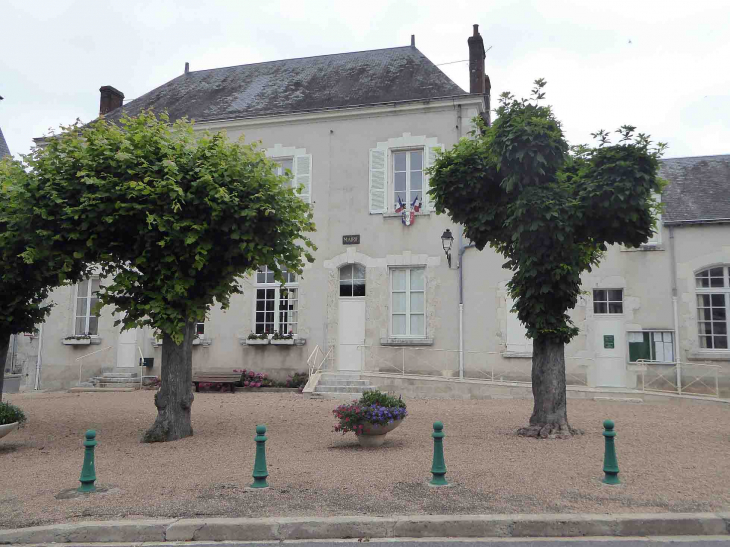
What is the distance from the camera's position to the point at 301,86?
60.1 ft

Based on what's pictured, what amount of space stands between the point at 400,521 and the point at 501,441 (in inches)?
144

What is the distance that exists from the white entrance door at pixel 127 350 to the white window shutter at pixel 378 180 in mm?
7344

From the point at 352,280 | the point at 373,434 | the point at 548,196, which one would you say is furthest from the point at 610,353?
the point at 373,434

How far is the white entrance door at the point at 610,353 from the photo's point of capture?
14812 millimetres

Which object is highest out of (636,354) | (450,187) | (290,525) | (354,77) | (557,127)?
(354,77)

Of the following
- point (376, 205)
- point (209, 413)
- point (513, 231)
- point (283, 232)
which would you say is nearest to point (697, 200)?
point (376, 205)

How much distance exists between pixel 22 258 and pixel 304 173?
835 cm

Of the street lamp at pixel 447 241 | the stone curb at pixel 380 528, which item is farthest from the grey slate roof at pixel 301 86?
the stone curb at pixel 380 528

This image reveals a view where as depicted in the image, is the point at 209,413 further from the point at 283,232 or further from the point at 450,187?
the point at 450,187

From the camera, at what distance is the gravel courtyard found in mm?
5602

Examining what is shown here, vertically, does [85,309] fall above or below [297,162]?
below

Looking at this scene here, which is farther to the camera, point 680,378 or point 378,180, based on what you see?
point 378,180

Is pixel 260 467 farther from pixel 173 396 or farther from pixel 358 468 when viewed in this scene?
pixel 173 396

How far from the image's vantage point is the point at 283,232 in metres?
9.20
